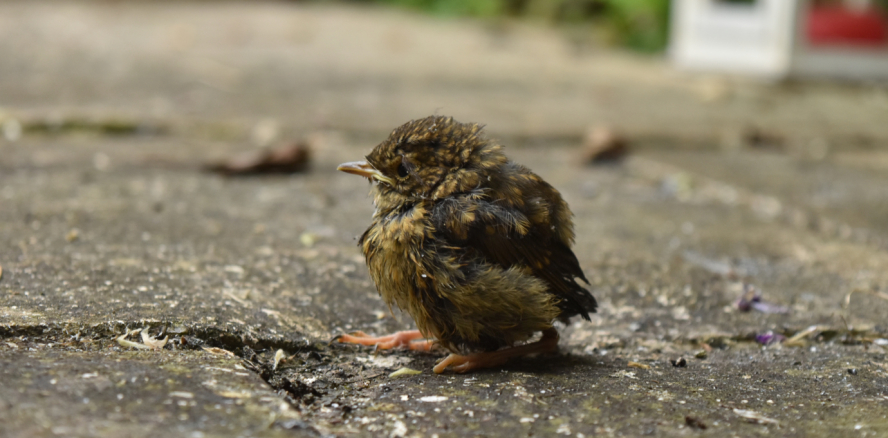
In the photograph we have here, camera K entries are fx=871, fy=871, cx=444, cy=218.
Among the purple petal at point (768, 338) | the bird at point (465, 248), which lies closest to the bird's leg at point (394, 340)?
the bird at point (465, 248)

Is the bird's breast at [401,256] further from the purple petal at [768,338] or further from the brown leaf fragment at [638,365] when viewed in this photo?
the purple petal at [768,338]

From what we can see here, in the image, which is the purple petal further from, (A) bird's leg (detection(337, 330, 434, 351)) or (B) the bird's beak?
(B) the bird's beak

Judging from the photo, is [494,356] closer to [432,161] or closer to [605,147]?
[432,161]

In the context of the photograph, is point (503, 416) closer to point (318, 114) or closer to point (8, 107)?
point (318, 114)

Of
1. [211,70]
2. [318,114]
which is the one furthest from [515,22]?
[318,114]

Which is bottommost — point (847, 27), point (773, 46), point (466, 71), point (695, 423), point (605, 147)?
point (695, 423)

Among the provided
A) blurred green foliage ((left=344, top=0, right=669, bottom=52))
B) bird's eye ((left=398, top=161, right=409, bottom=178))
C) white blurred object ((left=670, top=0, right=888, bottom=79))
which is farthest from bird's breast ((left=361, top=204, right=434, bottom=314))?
blurred green foliage ((left=344, top=0, right=669, bottom=52))

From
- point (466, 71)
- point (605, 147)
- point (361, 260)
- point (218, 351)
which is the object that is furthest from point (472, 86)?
point (218, 351)
